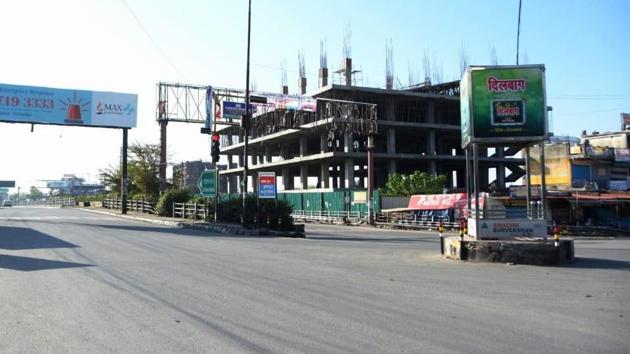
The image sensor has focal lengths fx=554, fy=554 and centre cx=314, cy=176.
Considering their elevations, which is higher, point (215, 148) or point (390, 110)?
point (390, 110)

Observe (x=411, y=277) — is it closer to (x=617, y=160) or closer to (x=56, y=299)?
(x=56, y=299)

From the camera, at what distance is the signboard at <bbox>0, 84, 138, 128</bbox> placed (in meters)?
43.9

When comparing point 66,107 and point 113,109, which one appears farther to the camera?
point 113,109

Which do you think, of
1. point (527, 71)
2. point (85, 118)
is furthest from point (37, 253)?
point (85, 118)

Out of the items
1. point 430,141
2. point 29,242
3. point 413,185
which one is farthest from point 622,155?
point 29,242

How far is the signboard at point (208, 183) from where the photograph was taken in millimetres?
31391

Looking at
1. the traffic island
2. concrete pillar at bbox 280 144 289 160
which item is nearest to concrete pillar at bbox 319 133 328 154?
concrete pillar at bbox 280 144 289 160

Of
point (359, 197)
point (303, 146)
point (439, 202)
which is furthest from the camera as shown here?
point (303, 146)

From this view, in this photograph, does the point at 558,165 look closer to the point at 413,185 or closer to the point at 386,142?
the point at 413,185

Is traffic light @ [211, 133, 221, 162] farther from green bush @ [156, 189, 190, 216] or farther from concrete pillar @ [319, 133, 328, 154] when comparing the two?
concrete pillar @ [319, 133, 328, 154]

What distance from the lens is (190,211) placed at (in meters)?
36.6

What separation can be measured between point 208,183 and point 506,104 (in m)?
19.4

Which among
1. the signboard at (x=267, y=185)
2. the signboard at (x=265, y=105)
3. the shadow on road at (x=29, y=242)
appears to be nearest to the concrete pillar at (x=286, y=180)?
the signboard at (x=265, y=105)

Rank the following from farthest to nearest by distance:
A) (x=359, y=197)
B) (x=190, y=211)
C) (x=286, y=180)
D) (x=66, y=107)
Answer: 1. (x=286, y=180)
2. (x=359, y=197)
3. (x=66, y=107)
4. (x=190, y=211)
